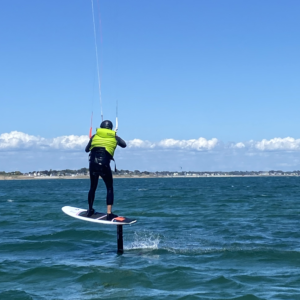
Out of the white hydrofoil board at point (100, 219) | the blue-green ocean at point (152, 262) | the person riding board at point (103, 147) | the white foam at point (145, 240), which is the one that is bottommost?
the blue-green ocean at point (152, 262)

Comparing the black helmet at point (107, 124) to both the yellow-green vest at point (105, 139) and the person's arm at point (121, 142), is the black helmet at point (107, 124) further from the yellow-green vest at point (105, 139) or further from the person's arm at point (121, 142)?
the person's arm at point (121, 142)

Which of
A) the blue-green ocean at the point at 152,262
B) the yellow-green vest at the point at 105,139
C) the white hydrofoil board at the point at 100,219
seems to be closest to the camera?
the blue-green ocean at the point at 152,262

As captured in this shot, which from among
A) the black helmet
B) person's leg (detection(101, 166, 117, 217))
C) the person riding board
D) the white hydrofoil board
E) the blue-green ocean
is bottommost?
the blue-green ocean

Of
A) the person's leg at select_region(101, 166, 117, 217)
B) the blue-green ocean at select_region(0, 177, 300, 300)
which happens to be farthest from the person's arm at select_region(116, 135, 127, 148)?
the blue-green ocean at select_region(0, 177, 300, 300)

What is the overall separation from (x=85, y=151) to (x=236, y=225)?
12.0m

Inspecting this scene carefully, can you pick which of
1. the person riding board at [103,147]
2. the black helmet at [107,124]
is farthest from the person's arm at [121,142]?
the black helmet at [107,124]

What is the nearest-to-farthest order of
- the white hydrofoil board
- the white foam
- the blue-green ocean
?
the blue-green ocean < the white hydrofoil board < the white foam

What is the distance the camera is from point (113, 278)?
1234cm

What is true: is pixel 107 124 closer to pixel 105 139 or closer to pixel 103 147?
pixel 105 139

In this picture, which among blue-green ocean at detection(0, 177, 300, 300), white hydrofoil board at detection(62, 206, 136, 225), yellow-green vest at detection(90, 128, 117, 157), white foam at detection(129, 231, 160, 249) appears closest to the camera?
blue-green ocean at detection(0, 177, 300, 300)

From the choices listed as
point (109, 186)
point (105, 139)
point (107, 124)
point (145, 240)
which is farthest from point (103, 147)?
point (145, 240)

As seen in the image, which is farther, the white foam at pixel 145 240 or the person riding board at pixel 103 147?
the white foam at pixel 145 240

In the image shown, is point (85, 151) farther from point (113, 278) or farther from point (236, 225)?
point (236, 225)

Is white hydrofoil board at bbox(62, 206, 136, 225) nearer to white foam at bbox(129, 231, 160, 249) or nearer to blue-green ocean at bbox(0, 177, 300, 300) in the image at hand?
blue-green ocean at bbox(0, 177, 300, 300)
